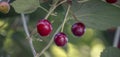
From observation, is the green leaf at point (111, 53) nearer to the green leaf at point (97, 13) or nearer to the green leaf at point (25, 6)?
the green leaf at point (97, 13)

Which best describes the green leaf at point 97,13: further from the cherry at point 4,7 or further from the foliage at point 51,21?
the cherry at point 4,7

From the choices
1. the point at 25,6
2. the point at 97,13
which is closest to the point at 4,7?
the point at 25,6

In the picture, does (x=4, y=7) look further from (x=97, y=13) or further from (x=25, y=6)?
(x=97, y=13)

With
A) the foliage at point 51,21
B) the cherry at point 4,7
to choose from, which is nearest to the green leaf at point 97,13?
the foliage at point 51,21

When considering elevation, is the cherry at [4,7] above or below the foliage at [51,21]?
above

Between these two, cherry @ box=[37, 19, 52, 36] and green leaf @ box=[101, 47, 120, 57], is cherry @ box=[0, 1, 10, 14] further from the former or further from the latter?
green leaf @ box=[101, 47, 120, 57]

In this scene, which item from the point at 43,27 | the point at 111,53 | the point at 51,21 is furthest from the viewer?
the point at 51,21

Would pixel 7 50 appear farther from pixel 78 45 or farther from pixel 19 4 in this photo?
pixel 78 45

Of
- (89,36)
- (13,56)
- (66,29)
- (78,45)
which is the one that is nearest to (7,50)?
(13,56)

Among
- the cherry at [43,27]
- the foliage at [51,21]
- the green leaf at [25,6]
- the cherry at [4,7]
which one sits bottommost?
the foliage at [51,21]
